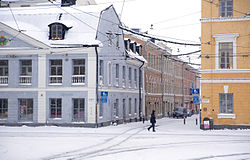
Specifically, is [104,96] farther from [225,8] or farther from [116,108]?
[225,8]

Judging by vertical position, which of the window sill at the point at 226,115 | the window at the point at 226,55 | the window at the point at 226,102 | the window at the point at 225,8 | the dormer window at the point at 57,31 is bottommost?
the window sill at the point at 226,115

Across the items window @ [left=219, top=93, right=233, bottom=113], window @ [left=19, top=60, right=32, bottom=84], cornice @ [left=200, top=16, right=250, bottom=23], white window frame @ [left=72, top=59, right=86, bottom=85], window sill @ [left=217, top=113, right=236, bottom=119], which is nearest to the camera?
window sill @ [left=217, top=113, right=236, bottom=119]

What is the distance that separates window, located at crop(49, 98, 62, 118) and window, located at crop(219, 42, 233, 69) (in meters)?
13.8

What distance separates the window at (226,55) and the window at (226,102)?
209 cm

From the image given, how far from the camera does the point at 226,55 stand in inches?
1171

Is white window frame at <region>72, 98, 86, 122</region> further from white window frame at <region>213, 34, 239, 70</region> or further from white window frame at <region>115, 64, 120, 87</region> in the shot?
white window frame at <region>213, 34, 239, 70</region>

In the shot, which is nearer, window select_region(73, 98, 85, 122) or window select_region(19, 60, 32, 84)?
window select_region(73, 98, 85, 122)

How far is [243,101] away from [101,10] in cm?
1460

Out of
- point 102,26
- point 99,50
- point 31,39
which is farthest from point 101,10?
point 31,39

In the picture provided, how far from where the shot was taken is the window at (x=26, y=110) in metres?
34.5

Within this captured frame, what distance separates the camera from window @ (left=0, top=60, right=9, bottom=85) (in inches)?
1382

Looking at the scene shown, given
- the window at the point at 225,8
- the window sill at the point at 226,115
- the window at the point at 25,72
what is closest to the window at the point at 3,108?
the window at the point at 25,72

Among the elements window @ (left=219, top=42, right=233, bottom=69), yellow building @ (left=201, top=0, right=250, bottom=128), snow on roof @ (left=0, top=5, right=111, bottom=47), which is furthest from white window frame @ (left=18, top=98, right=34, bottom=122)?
window @ (left=219, top=42, right=233, bottom=69)

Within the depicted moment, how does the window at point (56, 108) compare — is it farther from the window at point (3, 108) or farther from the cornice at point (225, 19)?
the cornice at point (225, 19)
